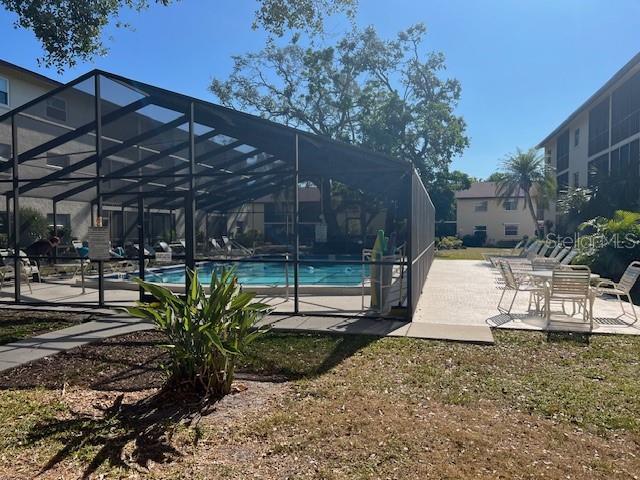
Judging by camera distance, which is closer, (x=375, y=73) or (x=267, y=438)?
(x=267, y=438)

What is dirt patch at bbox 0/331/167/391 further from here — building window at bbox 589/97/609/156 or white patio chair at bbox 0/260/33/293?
building window at bbox 589/97/609/156

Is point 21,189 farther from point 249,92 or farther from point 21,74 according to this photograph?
point 249,92

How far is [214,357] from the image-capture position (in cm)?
437

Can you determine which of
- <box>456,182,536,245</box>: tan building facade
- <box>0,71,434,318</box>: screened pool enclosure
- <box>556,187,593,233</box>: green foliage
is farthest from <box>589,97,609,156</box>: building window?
<box>456,182,536,245</box>: tan building facade

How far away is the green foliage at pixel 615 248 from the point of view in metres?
11.8

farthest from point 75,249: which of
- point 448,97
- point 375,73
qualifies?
point 448,97

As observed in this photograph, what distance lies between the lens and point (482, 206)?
43344mm

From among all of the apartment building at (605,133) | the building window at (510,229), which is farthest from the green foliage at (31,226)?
the building window at (510,229)

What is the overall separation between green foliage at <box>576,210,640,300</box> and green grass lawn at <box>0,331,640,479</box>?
7293 mm

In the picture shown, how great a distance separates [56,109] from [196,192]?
120 inches

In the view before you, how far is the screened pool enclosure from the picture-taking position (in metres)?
8.34

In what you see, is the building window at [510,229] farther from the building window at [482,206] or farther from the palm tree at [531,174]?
the palm tree at [531,174]

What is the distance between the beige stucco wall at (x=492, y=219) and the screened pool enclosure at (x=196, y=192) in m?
31.4

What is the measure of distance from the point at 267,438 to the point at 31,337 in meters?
4.81
